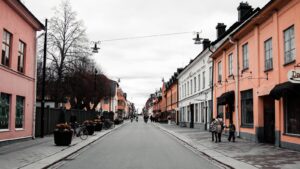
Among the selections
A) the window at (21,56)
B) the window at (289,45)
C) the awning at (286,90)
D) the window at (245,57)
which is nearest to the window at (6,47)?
the window at (21,56)

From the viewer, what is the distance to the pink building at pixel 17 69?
19.5 metres

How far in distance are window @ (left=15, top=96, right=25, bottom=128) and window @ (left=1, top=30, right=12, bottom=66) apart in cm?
274

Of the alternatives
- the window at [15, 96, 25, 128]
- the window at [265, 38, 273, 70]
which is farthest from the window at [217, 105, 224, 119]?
the window at [15, 96, 25, 128]

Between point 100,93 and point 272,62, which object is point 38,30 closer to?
point 272,62

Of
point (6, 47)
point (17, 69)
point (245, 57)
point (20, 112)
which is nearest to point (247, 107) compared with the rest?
point (245, 57)

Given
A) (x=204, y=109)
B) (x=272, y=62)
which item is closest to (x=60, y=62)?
(x=204, y=109)

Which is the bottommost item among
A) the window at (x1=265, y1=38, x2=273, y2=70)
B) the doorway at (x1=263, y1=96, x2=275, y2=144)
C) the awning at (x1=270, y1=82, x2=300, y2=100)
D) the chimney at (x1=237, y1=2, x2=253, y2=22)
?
the doorway at (x1=263, y1=96, x2=275, y2=144)

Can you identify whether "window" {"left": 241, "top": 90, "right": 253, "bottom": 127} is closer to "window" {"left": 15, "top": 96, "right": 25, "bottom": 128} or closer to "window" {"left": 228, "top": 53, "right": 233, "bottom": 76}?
"window" {"left": 228, "top": 53, "right": 233, "bottom": 76}

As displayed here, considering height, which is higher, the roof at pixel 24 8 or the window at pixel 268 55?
the roof at pixel 24 8

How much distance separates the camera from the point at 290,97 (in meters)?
17.7

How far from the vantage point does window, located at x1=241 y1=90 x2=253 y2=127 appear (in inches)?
930

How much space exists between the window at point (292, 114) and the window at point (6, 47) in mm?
13083

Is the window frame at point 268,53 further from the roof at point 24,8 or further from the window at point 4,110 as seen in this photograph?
the window at point 4,110

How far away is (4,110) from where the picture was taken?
64.8 ft
